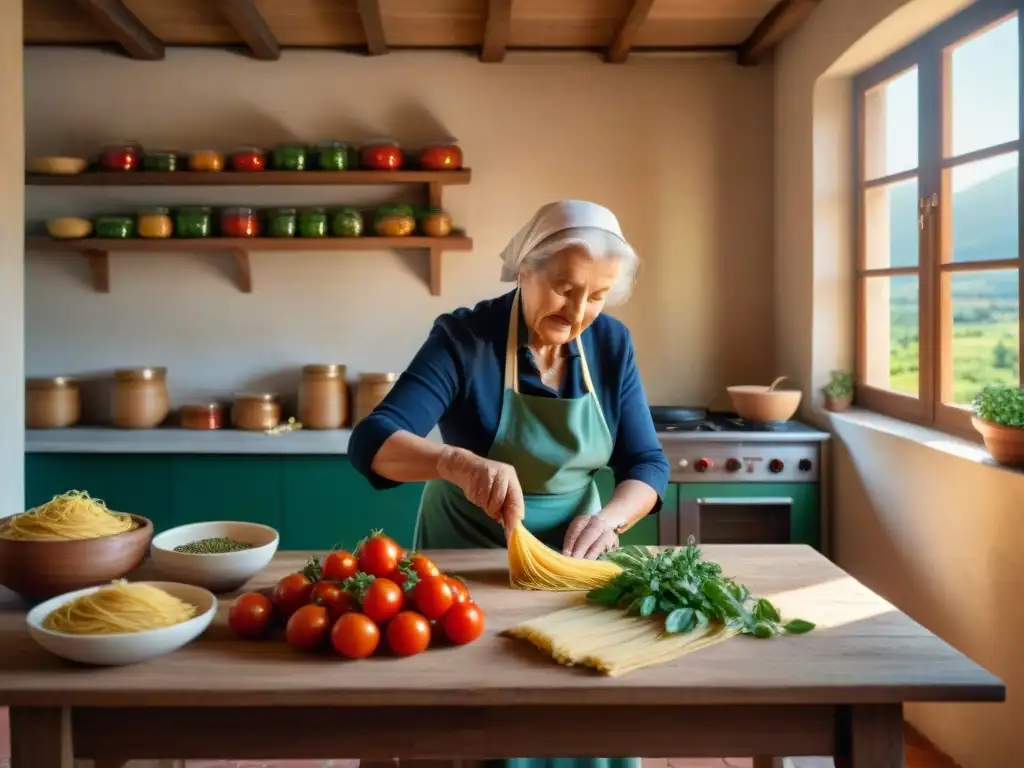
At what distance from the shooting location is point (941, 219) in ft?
9.71

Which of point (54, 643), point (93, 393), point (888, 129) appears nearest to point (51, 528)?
point (54, 643)

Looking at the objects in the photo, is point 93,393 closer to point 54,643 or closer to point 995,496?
point 54,643

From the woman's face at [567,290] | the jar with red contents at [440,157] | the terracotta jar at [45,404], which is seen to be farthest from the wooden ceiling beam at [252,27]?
the woman's face at [567,290]

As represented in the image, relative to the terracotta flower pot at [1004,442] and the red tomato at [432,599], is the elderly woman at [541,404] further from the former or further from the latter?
the terracotta flower pot at [1004,442]

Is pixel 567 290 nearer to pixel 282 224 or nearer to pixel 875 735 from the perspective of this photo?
pixel 875 735

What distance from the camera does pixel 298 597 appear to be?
1450 mm

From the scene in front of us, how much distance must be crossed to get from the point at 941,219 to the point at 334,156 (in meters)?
2.46

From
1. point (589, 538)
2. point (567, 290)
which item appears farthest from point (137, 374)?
point (589, 538)

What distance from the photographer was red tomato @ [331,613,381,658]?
51.9 inches

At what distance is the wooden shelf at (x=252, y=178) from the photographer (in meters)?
3.86

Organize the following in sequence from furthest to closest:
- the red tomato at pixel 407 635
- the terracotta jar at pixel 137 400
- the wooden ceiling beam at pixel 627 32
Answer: the terracotta jar at pixel 137 400 < the wooden ceiling beam at pixel 627 32 < the red tomato at pixel 407 635

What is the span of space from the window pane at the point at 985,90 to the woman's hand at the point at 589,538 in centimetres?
175

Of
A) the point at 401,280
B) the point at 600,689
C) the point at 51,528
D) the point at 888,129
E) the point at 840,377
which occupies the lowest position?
the point at 600,689

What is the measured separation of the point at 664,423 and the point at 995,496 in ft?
4.90
